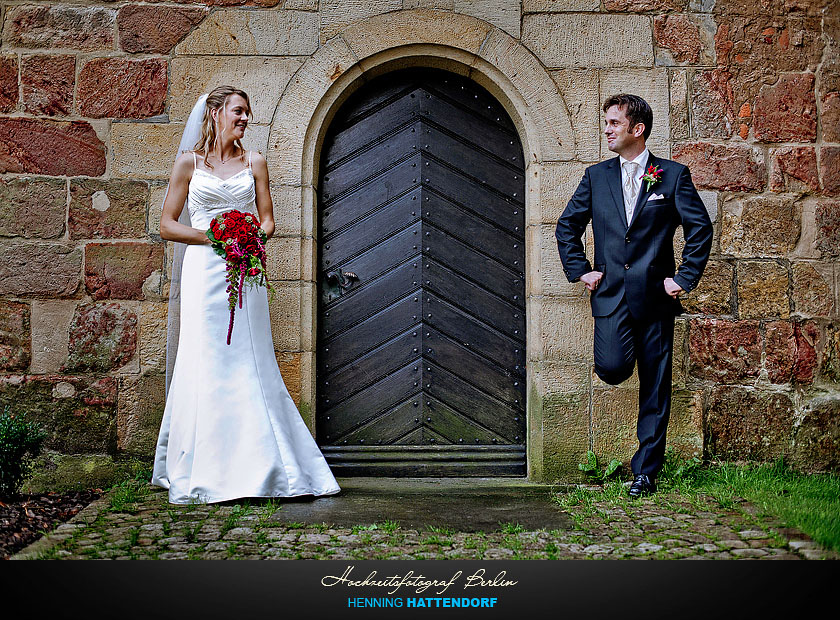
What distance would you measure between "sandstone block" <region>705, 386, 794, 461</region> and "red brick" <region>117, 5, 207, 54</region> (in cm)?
390

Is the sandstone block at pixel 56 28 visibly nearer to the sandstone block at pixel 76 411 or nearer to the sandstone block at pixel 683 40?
the sandstone block at pixel 76 411

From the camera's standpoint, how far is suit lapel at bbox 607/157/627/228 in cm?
415

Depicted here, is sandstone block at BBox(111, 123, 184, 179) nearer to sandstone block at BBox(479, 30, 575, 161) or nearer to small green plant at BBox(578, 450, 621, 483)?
sandstone block at BBox(479, 30, 575, 161)

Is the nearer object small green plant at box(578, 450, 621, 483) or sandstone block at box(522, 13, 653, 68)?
small green plant at box(578, 450, 621, 483)

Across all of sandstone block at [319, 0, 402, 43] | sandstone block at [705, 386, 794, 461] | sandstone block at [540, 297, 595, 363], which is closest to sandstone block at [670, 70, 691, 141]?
sandstone block at [540, 297, 595, 363]

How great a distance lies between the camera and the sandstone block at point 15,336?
4.80 m

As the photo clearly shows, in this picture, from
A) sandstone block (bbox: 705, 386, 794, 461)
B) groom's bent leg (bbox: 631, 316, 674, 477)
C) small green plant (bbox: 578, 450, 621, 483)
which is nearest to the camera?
groom's bent leg (bbox: 631, 316, 674, 477)

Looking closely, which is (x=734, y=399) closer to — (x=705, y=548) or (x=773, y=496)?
(x=773, y=496)

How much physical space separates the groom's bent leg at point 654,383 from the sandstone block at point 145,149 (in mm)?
2936

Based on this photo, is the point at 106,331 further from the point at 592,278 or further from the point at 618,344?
the point at 618,344

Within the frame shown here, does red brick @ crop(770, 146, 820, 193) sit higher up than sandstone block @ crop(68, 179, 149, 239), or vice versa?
red brick @ crop(770, 146, 820, 193)

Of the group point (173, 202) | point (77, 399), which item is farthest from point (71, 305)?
point (173, 202)

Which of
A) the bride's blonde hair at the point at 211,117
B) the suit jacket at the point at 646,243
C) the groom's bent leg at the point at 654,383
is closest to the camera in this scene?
the suit jacket at the point at 646,243

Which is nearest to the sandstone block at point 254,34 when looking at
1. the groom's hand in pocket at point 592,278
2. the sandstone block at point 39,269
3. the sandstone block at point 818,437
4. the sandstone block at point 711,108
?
the sandstone block at point 39,269
